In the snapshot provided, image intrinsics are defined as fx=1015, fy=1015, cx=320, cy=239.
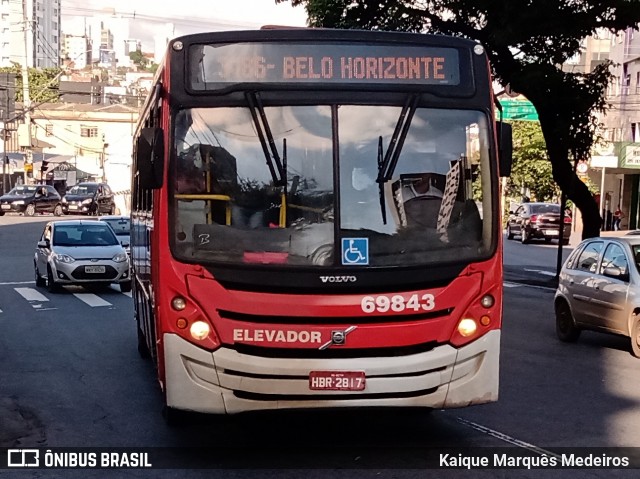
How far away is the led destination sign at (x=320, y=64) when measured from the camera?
7.70 metres

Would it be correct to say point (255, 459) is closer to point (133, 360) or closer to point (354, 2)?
point (133, 360)

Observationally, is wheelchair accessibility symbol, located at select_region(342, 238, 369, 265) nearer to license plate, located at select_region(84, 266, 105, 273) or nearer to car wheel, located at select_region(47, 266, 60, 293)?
license plate, located at select_region(84, 266, 105, 273)

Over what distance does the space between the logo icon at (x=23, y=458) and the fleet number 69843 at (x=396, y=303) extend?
2.79 metres

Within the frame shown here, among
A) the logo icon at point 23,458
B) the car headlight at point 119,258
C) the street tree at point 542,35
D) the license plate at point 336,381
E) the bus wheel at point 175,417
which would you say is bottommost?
the logo icon at point 23,458

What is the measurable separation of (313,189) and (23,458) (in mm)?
3093

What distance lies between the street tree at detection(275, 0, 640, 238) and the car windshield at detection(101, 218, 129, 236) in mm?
11090

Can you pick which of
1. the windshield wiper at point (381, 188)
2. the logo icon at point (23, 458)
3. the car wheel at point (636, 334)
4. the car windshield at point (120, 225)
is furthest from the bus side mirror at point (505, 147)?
the car windshield at point (120, 225)

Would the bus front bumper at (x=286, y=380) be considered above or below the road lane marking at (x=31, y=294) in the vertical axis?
above

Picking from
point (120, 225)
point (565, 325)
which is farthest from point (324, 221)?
point (120, 225)

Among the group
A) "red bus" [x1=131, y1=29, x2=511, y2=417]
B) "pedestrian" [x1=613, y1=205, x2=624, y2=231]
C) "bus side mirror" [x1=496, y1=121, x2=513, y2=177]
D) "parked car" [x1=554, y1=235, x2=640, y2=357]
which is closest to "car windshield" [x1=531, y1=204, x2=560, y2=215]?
"pedestrian" [x1=613, y1=205, x2=624, y2=231]

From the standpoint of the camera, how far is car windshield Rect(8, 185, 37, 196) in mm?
58062

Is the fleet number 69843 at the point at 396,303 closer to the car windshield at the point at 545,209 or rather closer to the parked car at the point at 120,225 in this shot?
the parked car at the point at 120,225

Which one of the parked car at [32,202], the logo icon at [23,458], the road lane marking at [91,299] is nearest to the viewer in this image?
the logo icon at [23,458]

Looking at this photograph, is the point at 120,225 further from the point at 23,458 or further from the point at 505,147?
the point at 505,147
